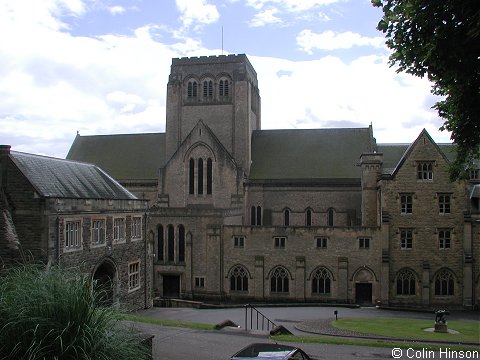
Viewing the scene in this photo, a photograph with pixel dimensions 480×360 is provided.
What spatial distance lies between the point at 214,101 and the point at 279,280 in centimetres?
1974

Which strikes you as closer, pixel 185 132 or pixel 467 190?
pixel 467 190

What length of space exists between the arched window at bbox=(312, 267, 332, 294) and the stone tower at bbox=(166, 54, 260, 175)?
43.9 feet

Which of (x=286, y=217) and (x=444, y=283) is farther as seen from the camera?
(x=286, y=217)

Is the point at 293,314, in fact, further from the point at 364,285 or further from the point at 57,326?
the point at 57,326

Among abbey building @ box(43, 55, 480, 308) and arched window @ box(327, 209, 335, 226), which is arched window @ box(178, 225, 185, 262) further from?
arched window @ box(327, 209, 335, 226)

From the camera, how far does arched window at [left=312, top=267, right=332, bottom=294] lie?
40.9 meters

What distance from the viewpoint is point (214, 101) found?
168ft

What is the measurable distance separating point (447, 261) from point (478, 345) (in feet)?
58.4

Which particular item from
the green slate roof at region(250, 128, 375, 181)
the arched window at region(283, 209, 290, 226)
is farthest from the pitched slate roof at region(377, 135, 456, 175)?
the arched window at region(283, 209, 290, 226)

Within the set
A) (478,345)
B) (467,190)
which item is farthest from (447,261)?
(478,345)

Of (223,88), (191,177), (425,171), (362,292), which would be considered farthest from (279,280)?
(223,88)

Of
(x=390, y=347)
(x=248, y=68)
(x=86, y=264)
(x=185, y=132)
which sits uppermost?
Answer: (x=248, y=68)

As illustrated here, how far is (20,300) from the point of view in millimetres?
10125

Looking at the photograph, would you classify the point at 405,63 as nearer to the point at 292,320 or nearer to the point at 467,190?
the point at 292,320
